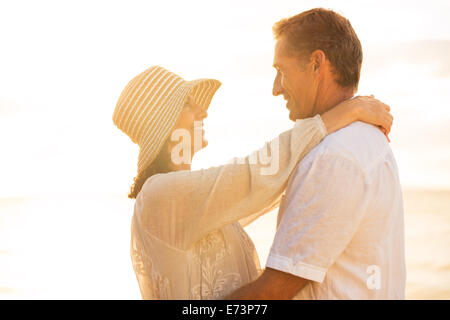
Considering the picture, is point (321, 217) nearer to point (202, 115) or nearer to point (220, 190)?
point (220, 190)

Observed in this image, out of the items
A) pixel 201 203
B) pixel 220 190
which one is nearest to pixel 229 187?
pixel 220 190

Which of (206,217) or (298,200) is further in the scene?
(206,217)

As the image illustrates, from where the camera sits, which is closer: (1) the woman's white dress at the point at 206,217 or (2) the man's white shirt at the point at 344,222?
(2) the man's white shirt at the point at 344,222

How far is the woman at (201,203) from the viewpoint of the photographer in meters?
2.19

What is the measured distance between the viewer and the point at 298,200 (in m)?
2.00

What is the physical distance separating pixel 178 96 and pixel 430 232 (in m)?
21.2

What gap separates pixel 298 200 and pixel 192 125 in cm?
98

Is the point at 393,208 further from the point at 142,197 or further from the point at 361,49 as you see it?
the point at 142,197

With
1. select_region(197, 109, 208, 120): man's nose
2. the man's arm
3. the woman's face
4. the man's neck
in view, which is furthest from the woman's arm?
select_region(197, 109, 208, 120): man's nose

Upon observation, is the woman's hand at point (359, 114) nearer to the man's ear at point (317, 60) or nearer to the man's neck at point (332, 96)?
the man's neck at point (332, 96)

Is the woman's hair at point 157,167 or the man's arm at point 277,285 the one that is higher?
the woman's hair at point 157,167

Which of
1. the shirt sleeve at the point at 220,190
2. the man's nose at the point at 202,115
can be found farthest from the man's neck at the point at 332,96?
the man's nose at the point at 202,115

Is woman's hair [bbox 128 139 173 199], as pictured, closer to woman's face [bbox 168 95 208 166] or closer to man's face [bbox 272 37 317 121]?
woman's face [bbox 168 95 208 166]

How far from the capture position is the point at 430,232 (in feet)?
71.6
